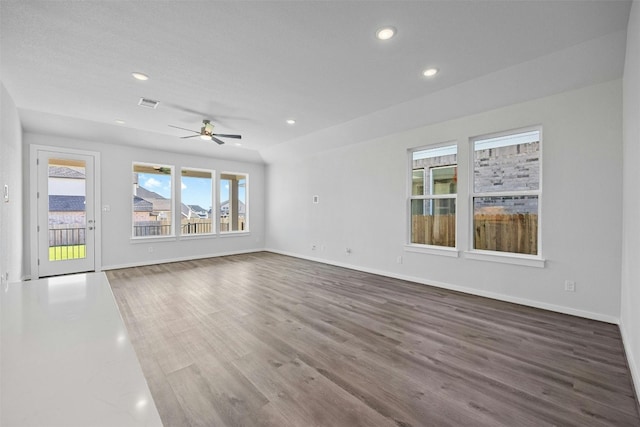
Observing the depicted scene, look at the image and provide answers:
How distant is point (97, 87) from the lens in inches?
141

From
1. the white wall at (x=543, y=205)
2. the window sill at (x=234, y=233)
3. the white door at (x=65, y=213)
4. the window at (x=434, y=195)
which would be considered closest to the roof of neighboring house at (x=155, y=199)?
the white door at (x=65, y=213)

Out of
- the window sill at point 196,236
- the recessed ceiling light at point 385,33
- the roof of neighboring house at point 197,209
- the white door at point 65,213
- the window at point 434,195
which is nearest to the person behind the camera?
the recessed ceiling light at point 385,33

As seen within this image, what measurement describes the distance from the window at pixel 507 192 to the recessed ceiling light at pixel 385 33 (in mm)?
2406

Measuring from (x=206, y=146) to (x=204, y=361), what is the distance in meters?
5.36

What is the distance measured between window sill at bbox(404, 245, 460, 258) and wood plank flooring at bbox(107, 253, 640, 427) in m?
0.62

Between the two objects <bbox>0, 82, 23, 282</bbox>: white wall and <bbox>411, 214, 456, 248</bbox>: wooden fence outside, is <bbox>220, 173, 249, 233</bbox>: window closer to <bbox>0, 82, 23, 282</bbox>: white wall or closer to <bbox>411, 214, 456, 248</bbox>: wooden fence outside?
<bbox>0, 82, 23, 282</bbox>: white wall

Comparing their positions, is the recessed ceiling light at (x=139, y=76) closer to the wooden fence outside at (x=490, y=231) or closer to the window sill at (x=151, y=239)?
the window sill at (x=151, y=239)

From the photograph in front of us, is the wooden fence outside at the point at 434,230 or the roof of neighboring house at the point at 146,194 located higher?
the roof of neighboring house at the point at 146,194

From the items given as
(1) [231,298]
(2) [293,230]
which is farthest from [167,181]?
(1) [231,298]

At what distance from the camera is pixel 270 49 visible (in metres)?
2.79

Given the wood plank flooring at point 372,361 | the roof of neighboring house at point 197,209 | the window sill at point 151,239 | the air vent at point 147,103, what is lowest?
the wood plank flooring at point 372,361

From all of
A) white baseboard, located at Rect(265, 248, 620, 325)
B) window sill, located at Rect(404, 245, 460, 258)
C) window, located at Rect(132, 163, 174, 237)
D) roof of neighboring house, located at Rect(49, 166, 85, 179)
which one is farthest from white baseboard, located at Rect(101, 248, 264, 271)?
window sill, located at Rect(404, 245, 460, 258)

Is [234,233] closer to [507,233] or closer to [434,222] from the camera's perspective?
[434,222]

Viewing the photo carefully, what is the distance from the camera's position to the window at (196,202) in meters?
7.11
